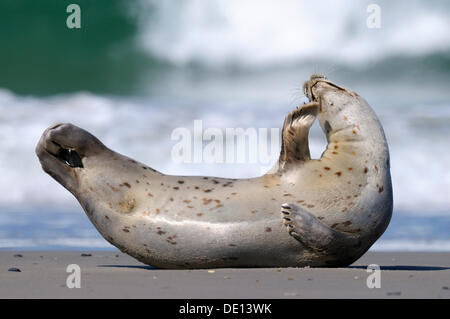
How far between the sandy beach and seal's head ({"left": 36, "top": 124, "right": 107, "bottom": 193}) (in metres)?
0.89

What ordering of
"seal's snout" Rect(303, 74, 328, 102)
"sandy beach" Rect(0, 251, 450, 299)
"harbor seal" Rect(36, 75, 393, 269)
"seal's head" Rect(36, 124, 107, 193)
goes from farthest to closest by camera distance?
"seal's snout" Rect(303, 74, 328, 102)
"seal's head" Rect(36, 124, 107, 193)
"harbor seal" Rect(36, 75, 393, 269)
"sandy beach" Rect(0, 251, 450, 299)

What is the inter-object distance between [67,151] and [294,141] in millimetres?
2209

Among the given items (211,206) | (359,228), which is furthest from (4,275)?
(359,228)

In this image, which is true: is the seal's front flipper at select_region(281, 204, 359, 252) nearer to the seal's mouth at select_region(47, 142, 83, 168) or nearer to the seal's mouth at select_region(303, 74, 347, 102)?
the seal's mouth at select_region(303, 74, 347, 102)

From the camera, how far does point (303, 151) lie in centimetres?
792

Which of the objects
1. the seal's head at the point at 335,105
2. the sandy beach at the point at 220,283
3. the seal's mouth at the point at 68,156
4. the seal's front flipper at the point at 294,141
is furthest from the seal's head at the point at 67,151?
the seal's head at the point at 335,105

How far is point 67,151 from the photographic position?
328 inches

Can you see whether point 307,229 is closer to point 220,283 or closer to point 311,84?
point 220,283

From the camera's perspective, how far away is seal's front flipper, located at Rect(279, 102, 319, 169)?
7.89 meters

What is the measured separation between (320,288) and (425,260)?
420 cm

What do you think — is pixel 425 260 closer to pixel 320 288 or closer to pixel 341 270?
pixel 341 270

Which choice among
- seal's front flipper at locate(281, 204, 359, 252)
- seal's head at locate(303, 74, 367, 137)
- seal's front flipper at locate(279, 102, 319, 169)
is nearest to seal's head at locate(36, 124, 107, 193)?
seal's front flipper at locate(279, 102, 319, 169)

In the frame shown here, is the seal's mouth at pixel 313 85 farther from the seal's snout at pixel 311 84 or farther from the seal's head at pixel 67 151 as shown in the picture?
the seal's head at pixel 67 151

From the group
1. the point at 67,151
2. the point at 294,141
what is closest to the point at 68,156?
the point at 67,151
